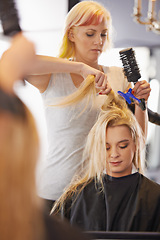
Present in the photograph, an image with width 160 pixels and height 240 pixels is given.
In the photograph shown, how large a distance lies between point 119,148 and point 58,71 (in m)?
0.33

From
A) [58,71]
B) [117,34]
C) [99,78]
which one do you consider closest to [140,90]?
[99,78]

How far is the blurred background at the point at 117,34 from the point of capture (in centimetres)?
100

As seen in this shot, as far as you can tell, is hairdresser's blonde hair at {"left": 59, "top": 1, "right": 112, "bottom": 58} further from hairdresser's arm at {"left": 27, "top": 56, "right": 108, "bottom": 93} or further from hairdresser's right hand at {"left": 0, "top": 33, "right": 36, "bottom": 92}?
hairdresser's right hand at {"left": 0, "top": 33, "right": 36, "bottom": 92}

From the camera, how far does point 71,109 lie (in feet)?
3.30

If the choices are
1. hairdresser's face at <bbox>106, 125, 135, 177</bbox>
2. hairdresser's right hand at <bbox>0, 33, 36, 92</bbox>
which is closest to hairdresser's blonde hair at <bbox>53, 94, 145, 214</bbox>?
hairdresser's face at <bbox>106, 125, 135, 177</bbox>

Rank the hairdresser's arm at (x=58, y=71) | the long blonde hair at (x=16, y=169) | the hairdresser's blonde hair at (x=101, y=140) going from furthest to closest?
the hairdresser's blonde hair at (x=101, y=140) < the hairdresser's arm at (x=58, y=71) < the long blonde hair at (x=16, y=169)

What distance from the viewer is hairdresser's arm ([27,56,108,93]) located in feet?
3.03

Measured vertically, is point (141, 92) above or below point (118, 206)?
above

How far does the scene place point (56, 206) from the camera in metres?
1.02

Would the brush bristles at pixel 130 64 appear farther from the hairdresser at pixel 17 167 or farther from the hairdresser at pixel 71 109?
the hairdresser at pixel 17 167

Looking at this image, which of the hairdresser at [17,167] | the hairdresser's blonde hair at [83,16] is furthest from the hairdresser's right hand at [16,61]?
the hairdresser's blonde hair at [83,16]

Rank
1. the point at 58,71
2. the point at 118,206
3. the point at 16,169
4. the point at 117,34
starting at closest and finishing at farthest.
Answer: the point at 16,169, the point at 58,71, the point at 118,206, the point at 117,34

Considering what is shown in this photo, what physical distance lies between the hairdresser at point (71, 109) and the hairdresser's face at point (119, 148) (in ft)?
0.25

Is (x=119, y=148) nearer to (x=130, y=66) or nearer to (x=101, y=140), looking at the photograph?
(x=101, y=140)
